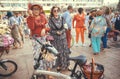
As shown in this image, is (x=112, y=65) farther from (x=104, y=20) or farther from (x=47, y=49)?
(x=47, y=49)

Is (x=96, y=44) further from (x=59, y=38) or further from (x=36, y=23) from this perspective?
(x=36, y=23)

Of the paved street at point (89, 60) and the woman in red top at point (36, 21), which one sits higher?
the woman in red top at point (36, 21)

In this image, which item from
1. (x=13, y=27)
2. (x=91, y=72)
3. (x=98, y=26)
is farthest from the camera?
(x=13, y=27)

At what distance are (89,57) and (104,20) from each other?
1294 mm

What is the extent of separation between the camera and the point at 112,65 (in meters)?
7.73

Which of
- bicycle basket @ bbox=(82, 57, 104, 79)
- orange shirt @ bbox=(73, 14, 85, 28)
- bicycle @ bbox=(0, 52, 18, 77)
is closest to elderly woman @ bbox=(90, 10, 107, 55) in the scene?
orange shirt @ bbox=(73, 14, 85, 28)

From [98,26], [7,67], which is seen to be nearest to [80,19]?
[98,26]

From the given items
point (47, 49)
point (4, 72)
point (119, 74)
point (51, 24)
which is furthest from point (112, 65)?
point (47, 49)

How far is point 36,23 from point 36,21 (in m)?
0.04

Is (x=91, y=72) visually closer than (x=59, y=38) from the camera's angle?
Yes

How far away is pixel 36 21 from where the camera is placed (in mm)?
5863

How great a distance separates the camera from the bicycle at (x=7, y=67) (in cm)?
665

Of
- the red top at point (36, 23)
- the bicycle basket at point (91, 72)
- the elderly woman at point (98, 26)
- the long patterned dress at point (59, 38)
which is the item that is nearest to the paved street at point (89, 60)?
the elderly woman at point (98, 26)

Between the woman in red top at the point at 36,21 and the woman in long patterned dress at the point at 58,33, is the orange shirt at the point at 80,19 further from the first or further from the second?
the woman in red top at the point at 36,21
